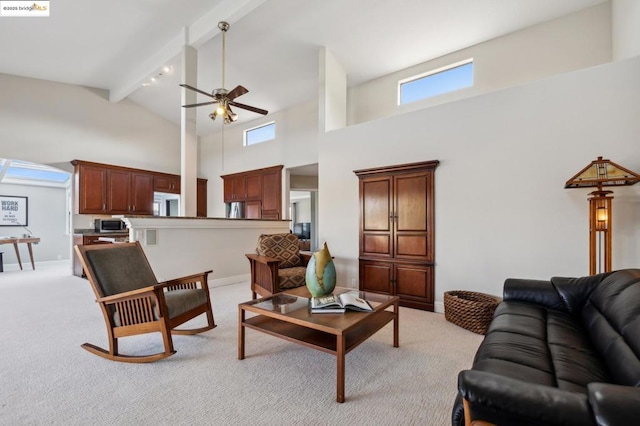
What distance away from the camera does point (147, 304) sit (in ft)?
7.05

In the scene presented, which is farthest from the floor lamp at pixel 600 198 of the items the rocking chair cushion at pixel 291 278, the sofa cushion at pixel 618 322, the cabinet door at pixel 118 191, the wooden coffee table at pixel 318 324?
the cabinet door at pixel 118 191

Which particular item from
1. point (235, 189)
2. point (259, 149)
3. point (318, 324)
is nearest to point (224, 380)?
point (318, 324)

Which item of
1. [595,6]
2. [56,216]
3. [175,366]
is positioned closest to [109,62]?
[56,216]

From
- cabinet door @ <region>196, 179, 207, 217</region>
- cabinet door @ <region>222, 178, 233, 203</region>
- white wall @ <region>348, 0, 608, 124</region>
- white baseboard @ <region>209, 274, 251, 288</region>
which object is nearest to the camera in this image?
white wall @ <region>348, 0, 608, 124</region>

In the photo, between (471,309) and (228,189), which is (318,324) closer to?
(471,309)

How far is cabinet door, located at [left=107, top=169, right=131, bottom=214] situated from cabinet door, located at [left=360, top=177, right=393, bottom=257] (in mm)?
5538

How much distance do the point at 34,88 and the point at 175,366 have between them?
264 inches

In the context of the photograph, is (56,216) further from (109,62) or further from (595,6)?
(595,6)

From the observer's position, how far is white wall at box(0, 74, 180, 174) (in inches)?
216

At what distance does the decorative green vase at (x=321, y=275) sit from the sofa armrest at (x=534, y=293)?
1420 mm

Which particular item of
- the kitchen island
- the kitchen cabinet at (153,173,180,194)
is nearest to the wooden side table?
the kitchen cabinet at (153,173,180,194)

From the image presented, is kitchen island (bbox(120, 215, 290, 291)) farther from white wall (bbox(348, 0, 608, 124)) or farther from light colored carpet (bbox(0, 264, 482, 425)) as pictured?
white wall (bbox(348, 0, 608, 124))

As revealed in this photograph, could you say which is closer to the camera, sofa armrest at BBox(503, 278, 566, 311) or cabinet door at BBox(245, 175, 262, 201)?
sofa armrest at BBox(503, 278, 566, 311)

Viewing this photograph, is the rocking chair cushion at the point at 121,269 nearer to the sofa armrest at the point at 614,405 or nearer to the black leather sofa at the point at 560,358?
the black leather sofa at the point at 560,358
